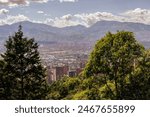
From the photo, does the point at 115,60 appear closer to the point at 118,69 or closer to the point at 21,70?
the point at 118,69

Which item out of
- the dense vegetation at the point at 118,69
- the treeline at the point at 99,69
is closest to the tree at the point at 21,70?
the treeline at the point at 99,69

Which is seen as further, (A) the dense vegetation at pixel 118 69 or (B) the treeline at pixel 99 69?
(A) the dense vegetation at pixel 118 69

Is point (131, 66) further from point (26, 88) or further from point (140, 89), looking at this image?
point (26, 88)

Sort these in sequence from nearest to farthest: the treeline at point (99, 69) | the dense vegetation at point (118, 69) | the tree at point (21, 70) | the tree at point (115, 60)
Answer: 1. the tree at point (21, 70)
2. the treeline at point (99, 69)
3. the dense vegetation at point (118, 69)
4. the tree at point (115, 60)

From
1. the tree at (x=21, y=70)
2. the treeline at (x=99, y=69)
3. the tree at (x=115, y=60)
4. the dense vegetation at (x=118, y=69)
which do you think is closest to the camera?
the tree at (x=21, y=70)

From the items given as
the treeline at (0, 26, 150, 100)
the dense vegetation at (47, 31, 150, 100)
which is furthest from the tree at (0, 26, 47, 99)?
the dense vegetation at (47, 31, 150, 100)

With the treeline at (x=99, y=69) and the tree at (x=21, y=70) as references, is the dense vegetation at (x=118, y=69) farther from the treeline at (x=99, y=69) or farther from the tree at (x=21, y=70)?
the tree at (x=21, y=70)

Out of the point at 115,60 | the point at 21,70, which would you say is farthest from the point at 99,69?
the point at 21,70
